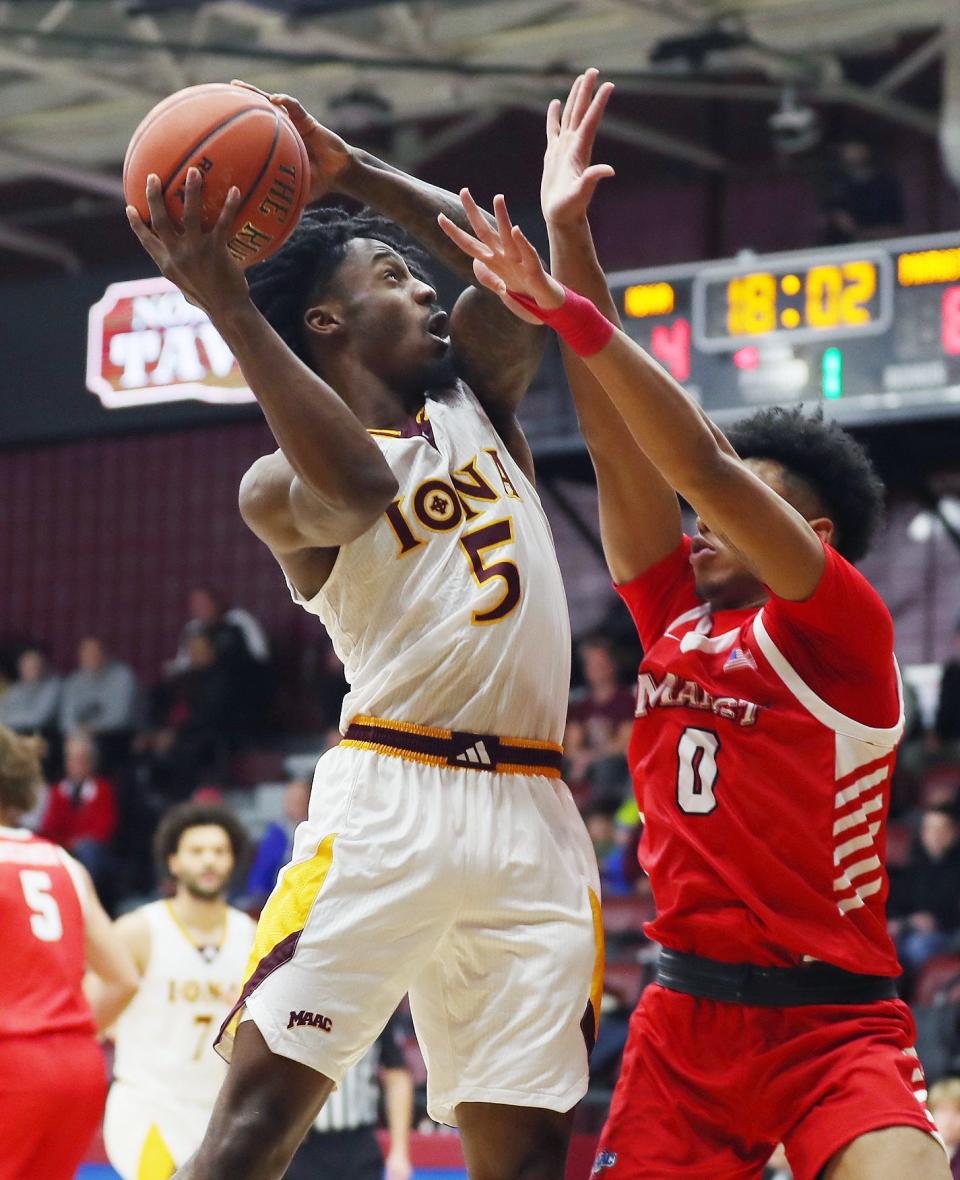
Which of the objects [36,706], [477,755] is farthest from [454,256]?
[36,706]

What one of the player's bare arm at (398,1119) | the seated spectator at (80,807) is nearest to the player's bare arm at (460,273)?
the player's bare arm at (398,1119)

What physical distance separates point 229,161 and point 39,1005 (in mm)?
3047

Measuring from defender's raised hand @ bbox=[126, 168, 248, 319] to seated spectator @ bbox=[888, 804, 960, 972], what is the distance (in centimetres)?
691

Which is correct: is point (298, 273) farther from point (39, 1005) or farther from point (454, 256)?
point (39, 1005)

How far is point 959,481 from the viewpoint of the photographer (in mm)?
13219

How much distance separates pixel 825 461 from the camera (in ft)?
12.7

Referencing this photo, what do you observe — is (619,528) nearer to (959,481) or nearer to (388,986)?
(388,986)

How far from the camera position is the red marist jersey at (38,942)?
5.68 meters

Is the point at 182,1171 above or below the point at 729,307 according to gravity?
below

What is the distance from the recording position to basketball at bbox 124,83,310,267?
11.6ft

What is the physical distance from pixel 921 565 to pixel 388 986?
1097cm

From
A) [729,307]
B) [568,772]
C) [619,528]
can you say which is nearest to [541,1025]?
[619,528]

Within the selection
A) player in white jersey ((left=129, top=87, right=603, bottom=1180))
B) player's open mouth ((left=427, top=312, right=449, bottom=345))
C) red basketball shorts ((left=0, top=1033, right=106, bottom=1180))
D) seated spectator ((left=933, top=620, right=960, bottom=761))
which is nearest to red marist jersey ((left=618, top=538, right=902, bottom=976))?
player in white jersey ((left=129, top=87, right=603, bottom=1180))

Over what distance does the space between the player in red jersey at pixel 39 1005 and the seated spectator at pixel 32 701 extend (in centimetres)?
943
